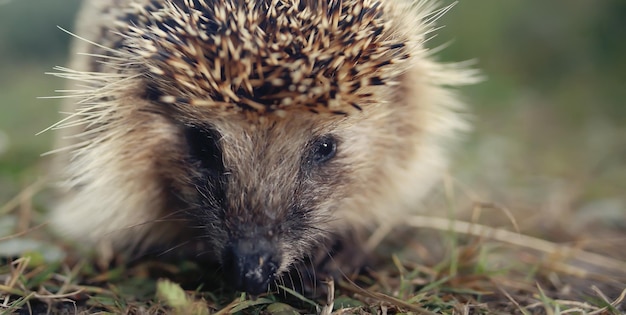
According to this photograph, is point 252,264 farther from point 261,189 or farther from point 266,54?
point 266,54

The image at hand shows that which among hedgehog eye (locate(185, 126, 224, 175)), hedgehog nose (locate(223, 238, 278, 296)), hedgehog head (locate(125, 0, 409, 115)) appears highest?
hedgehog head (locate(125, 0, 409, 115))

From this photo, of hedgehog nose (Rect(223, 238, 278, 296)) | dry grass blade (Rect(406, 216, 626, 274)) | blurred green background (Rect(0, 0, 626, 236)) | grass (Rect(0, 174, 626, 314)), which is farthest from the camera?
blurred green background (Rect(0, 0, 626, 236))

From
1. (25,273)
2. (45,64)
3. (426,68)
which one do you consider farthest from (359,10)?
(45,64)

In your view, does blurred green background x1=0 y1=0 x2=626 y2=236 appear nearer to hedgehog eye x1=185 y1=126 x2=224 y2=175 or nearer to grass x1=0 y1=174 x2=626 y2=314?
grass x1=0 y1=174 x2=626 y2=314

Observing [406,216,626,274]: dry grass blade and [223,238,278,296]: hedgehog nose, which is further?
[406,216,626,274]: dry grass blade

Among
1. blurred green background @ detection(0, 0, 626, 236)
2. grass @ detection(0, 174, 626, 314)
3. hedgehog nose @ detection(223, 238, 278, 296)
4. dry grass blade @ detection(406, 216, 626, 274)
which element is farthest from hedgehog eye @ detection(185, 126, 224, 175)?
blurred green background @ detection(0, 0, 626, 236)

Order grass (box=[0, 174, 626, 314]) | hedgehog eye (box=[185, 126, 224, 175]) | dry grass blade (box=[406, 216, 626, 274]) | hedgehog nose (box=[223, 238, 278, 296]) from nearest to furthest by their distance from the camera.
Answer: hedgehog nose (box=[223, 238, 278, 296])
grass (box=[0, 174, 626, 314])
hedgehog eye (box=[185, 126, 224, 175])
dry grass blade (box=[406, 216, 626, 274])

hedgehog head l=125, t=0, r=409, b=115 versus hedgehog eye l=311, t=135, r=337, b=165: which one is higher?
hedgehog head l=125, t=0, r=409, b=115

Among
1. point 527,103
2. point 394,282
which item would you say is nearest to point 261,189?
point 394,282
